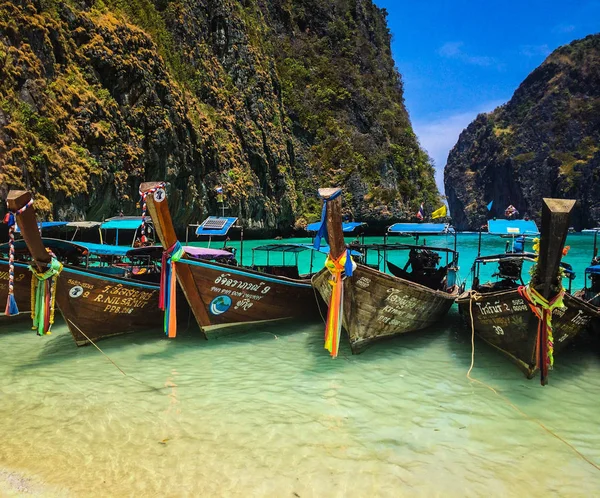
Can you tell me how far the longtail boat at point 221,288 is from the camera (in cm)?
655

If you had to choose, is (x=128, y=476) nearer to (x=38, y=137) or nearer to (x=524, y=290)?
Answer: (x=524, y=290)

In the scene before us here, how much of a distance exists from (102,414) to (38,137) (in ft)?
62.9

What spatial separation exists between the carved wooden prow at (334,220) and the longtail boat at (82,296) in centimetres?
386

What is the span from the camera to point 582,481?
3.94 metres

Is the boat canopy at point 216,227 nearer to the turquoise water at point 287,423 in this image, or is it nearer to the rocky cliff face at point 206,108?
the turquoise water at point 287,423

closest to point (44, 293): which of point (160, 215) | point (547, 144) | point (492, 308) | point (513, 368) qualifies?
point (160, 215)

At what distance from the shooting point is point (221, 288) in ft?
25.3

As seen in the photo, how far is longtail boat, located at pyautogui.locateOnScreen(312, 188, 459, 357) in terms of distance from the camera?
244 inches

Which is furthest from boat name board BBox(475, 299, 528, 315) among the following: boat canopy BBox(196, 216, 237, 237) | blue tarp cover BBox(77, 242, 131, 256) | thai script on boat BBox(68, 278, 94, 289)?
blue tarp cover BBox(77, 242, 131, 256)

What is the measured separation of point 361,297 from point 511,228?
23.0 ft

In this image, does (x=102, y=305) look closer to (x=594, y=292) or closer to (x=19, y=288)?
(x=19, y=288)

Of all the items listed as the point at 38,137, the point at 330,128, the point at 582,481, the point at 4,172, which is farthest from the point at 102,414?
the point at 330,128

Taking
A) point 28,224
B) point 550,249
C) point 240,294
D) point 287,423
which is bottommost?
point 287,423

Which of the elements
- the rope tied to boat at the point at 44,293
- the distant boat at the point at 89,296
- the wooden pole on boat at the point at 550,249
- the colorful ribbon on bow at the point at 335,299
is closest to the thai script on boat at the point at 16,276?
the distant boat at the point at 89,296
